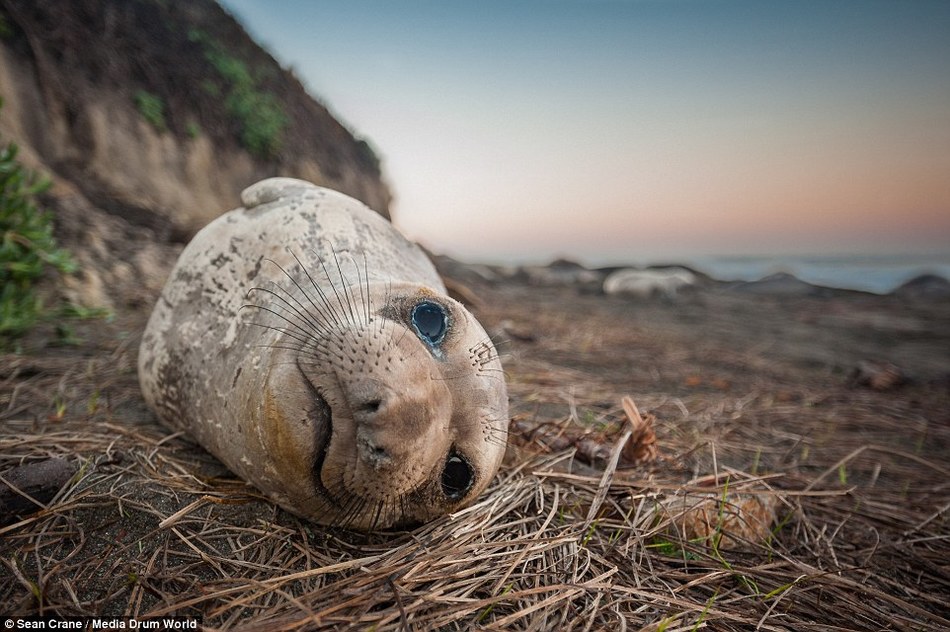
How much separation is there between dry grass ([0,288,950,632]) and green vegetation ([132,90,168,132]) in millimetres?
6940

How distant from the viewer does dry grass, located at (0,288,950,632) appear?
A: 1.33 metres

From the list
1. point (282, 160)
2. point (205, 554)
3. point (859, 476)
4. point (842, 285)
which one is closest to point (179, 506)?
point (205, 554)

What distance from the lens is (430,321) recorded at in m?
1.69

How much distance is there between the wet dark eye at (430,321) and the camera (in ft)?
5.39

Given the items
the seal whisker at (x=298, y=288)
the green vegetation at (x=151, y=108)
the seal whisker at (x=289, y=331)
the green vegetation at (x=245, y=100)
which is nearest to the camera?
the seal whisker at (x=289, y=331)

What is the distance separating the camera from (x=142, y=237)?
5.66 meters

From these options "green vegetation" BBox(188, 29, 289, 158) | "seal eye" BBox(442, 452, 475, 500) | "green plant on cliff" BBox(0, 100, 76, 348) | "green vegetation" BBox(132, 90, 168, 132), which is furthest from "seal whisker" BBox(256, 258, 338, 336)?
"green vegetation" BBox(188, 29, 289, 158)

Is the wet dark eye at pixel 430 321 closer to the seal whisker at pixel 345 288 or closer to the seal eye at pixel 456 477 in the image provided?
the seal whisker at pixel 345 288

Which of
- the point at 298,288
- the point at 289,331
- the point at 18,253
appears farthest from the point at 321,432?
the point at 18,253

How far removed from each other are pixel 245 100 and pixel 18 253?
25.5ft

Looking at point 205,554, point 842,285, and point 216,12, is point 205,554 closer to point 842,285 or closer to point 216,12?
point 216,12

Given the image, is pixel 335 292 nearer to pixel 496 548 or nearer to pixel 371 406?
pixel 371 406

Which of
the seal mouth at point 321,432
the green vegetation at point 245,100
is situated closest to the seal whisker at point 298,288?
the seal mouth at point 321,432

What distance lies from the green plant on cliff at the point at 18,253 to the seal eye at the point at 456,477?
3.28 m
